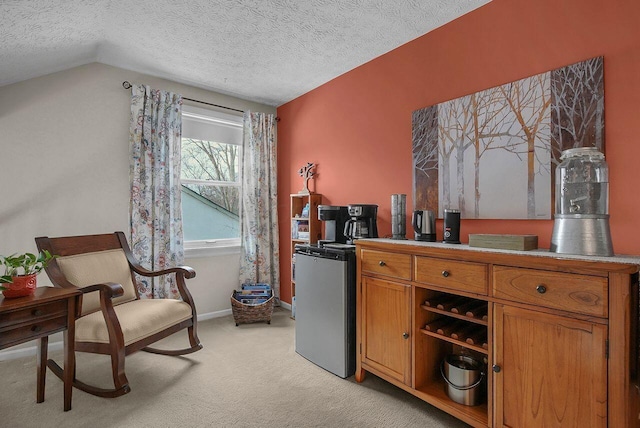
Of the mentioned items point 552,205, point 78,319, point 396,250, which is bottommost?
point 78,319

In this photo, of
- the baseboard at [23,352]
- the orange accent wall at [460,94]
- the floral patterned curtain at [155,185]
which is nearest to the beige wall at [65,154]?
the floral patterned curtain at [155,185]

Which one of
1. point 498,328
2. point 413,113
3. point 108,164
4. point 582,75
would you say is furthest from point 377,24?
point 108,164

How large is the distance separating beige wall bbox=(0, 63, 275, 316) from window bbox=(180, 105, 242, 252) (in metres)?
0.55

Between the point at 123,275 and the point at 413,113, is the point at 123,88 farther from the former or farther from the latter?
the point at 413,113

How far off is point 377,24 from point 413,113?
704 mm

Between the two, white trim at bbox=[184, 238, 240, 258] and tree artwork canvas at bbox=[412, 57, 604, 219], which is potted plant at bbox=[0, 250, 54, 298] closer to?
white trim at bbox=[184, 238, 240, 258]

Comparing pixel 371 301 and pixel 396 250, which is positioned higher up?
pixel 396 250

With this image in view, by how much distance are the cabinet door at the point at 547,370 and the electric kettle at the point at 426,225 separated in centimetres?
70

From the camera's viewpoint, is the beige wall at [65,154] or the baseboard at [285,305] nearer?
the beige wall at [65,154]

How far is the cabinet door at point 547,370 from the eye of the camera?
4.06 feet

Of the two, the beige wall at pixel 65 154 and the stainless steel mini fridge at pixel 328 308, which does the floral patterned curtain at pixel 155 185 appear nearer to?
the beige wall at pixel 65 154

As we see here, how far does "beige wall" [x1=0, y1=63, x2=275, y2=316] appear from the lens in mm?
2523

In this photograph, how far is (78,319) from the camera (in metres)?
2.06

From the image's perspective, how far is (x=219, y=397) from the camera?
202 cm
